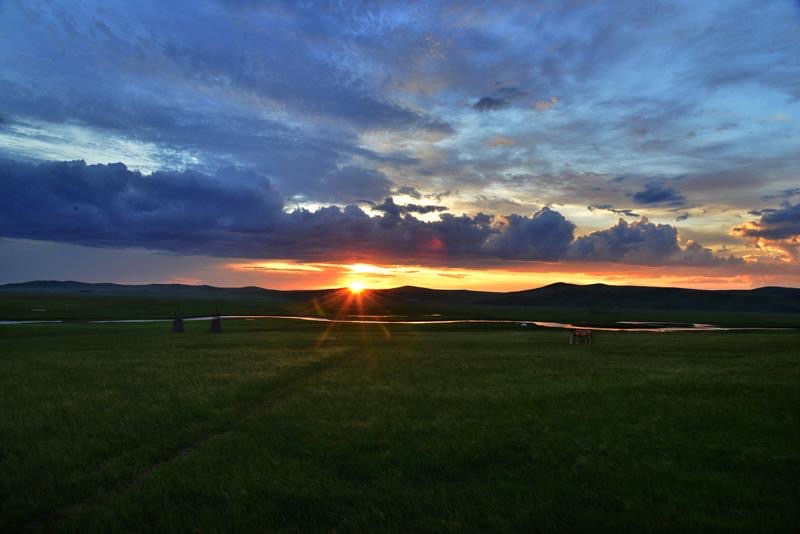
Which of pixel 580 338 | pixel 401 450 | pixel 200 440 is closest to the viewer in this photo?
pixel 401 450

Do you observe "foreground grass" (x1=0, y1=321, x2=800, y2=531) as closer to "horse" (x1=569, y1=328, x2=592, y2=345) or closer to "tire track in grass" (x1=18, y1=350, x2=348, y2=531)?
"tire track in grass" (x1=18, y1=350, x2=348, y2=531)

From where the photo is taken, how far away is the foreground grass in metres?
10.2

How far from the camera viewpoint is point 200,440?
16406mm

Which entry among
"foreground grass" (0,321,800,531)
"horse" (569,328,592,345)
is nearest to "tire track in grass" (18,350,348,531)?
"foreground grass" (0,321,800,531)

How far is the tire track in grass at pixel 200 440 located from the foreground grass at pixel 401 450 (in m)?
0.09

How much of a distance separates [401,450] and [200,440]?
694 centimetres

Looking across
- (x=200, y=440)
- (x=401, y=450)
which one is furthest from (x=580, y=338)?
(x=200, y=440)

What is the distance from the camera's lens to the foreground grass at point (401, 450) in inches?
400

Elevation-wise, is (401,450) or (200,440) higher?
(401,450)

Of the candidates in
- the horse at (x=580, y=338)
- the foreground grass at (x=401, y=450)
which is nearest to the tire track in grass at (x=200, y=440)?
the foreground grass at (x=401, y=450)

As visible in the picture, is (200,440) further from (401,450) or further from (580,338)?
(580,338)

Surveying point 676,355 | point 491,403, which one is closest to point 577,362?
point 676,355

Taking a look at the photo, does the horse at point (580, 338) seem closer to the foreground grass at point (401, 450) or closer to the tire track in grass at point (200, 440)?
the foreground grass at point (401, 450)

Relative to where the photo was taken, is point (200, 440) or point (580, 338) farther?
point (580, 338)
